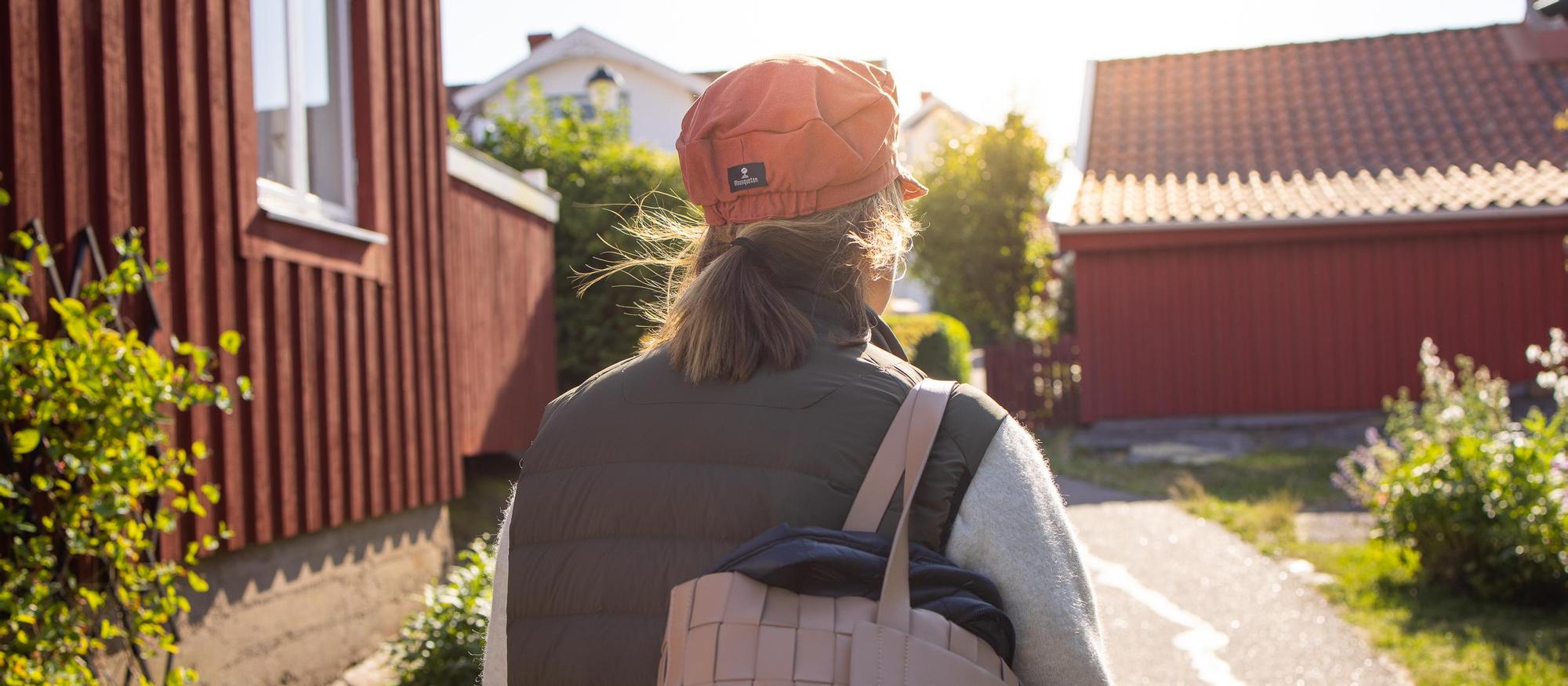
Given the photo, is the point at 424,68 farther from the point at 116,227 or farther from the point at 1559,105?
the point at 1559,105

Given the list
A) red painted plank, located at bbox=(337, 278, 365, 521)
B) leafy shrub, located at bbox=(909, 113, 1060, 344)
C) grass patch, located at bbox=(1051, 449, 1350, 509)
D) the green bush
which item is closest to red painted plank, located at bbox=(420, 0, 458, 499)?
red painted plank, located at bbox=(337, 278, 365, 521)

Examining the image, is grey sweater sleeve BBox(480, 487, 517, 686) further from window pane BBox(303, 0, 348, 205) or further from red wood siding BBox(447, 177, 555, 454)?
red wood siding BBox(447, 177, 555, 454)

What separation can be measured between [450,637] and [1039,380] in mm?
12118

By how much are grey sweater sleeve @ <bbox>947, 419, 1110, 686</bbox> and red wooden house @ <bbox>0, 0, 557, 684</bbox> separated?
347 cm

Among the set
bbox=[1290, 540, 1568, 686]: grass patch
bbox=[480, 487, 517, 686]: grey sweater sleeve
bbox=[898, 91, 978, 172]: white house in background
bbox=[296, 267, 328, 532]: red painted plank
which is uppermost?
bbox=[480, 487, 517, 686]: grey sweater sleeve

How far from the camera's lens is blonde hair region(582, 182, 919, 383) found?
4.94 ft

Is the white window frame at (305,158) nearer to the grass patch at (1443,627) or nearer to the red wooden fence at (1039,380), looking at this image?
the grass patch at (1443,627)

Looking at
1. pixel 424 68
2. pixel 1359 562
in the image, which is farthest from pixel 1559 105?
pixel 424 68

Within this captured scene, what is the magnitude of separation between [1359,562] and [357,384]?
553 centimetres

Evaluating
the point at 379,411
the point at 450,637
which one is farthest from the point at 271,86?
the point at 450,637

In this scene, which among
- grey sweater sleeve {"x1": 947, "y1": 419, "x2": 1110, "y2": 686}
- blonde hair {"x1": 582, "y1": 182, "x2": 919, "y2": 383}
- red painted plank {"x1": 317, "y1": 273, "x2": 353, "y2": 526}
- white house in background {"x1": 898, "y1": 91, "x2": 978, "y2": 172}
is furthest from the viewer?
white house in background {"x1": 898, "y1": 91, "x2": 978, "y2": 172}

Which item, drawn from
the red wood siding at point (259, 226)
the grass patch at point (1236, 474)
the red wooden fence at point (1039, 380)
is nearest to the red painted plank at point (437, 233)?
the red wood siding at point (259, 226)

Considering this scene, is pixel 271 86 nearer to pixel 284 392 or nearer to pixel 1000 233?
pixel 284 392

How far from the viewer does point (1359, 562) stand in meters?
7.27
